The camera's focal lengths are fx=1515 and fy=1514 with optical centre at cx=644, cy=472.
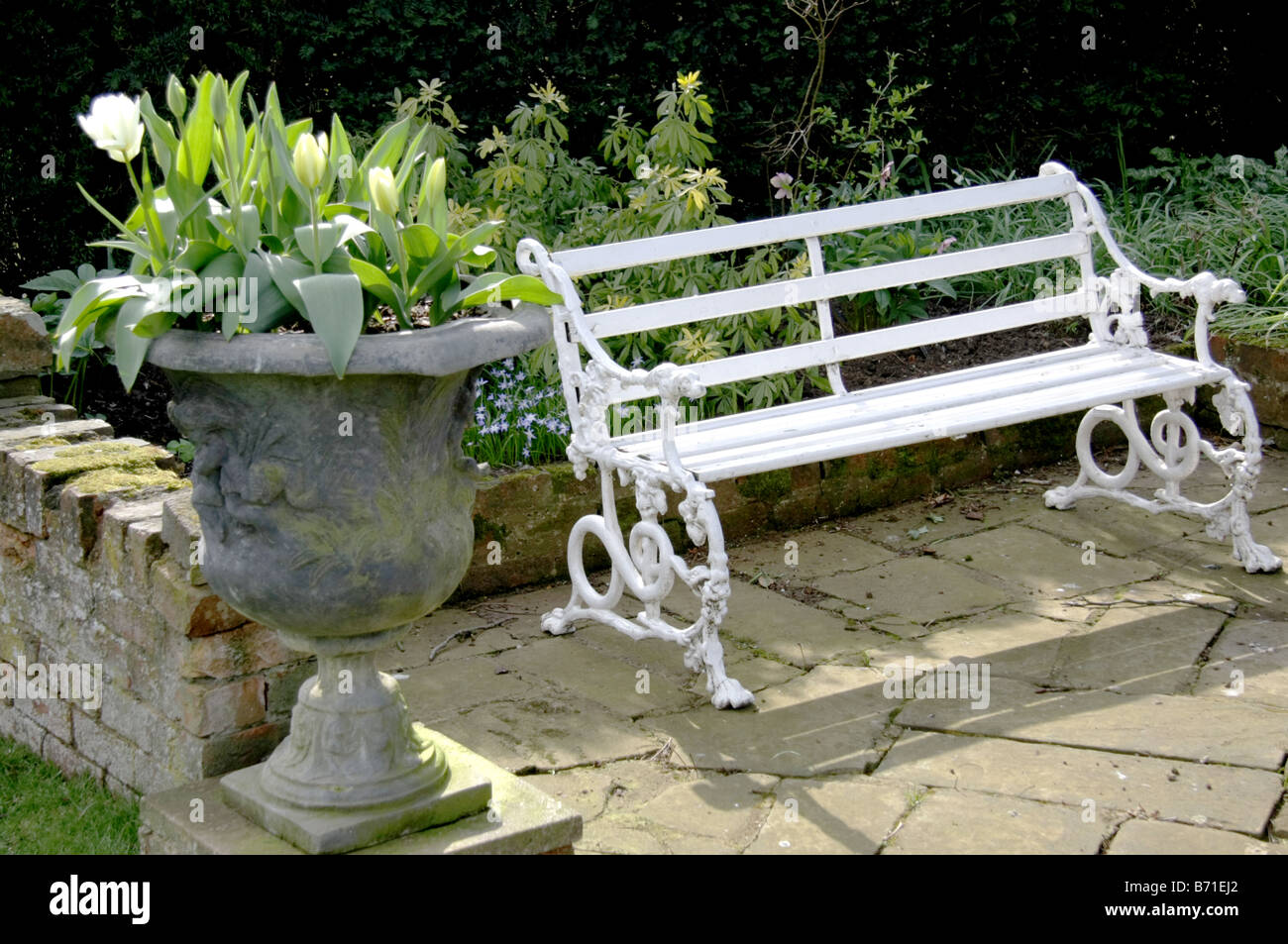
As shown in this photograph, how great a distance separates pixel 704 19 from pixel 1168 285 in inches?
94.6

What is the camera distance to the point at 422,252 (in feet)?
8.29

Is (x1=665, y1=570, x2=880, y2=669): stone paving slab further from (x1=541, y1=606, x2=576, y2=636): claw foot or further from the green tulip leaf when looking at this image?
the green tulip leaf

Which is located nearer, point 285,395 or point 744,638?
point 285,395

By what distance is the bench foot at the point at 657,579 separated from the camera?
3748 millimetres

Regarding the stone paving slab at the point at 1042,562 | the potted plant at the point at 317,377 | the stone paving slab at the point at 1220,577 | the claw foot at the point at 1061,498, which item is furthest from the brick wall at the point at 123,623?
the claw foot at the point at 1061,498

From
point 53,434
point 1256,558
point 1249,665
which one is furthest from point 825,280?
point 53,434

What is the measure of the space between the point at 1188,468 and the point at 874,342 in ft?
3.74

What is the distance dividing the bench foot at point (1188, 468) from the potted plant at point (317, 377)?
9.15 feet

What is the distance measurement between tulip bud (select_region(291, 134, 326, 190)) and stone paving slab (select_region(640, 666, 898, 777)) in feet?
5.59

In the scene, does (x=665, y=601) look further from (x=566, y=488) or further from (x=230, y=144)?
(x=230, y=144)

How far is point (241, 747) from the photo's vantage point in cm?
302

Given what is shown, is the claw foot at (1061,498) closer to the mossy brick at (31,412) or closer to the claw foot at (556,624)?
the claw foot at (556,624)
